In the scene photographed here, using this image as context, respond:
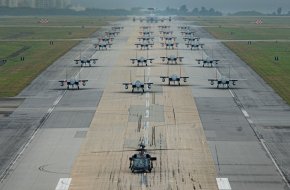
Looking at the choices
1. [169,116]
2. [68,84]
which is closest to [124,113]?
[169,116]

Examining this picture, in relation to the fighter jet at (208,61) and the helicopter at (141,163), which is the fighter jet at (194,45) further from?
the helicopter at (141,163)

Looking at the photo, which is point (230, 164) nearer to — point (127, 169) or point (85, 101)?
point (127, 169)

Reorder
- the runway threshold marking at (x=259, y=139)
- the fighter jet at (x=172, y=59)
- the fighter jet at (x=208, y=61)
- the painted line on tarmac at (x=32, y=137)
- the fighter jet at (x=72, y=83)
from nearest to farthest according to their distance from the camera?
the runway threshold marking at (x=259, y=139) < the painted line on tarmac at (x=32, y=137) < the fighter jet at (x=72, y=83) < the fighter jet at (x=208, y=61) < the fighter jet at (x=172, y=59)

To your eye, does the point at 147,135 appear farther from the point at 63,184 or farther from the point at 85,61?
the point at 85,61

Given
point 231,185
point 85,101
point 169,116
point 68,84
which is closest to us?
point 231,185

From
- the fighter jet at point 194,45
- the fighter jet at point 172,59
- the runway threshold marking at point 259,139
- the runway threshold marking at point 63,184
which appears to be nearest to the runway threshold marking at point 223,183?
the runway threshold marking at point 259,139
